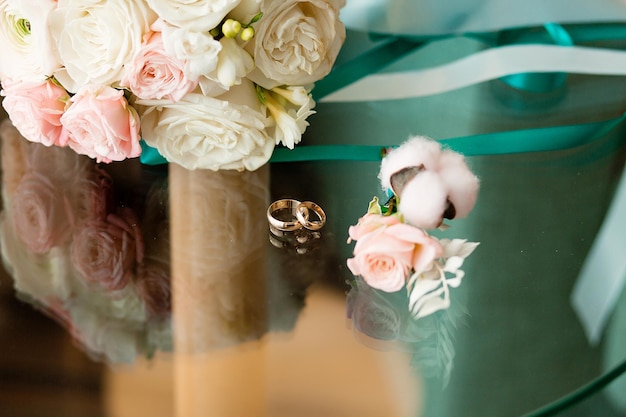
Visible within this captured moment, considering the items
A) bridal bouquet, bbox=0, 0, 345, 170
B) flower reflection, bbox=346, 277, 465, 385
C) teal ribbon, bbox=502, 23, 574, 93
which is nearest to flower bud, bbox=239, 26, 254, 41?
bridal bouquet, bbox=0, 0, 345, 170

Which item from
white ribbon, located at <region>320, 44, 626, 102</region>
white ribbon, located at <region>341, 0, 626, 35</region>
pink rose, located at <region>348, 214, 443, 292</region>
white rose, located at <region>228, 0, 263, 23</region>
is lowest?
pink rose, located at <region>348, 214, 443, 292</region>

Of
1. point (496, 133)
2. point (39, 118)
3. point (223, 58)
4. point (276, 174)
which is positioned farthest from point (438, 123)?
point (39, 118)

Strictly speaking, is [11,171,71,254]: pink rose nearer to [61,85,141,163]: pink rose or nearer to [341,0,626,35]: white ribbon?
[61,85,141,163]: pink rose

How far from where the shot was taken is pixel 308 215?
2.55 feet

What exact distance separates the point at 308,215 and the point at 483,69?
41 cm

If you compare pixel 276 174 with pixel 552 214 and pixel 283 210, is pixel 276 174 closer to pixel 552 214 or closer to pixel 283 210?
pixel 283 210

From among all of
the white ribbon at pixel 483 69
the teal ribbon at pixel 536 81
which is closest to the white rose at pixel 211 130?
the white ribbon at pixel 483 69

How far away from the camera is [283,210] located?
801 millimetres

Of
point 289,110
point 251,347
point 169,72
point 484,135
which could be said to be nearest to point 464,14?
point 484,135

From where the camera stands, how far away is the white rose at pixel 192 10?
2.25 ft

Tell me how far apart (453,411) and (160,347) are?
0.71ft

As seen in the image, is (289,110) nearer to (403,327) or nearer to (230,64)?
(230,64)

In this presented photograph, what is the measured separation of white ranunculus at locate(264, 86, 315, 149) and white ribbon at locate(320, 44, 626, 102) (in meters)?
0.23

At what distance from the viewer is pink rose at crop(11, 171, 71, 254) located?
750mm
